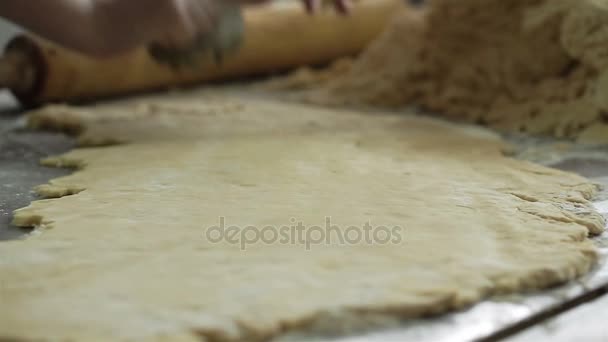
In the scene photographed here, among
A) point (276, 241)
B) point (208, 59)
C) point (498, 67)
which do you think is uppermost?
point (208, 59)

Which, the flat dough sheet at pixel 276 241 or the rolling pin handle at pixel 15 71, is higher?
the rolling pin handle at pixel 15 71

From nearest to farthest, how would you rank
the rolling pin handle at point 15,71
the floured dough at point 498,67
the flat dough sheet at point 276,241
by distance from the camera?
1. the flat dough sheet at point 276,241
2. the floured dough at point 498,67
3. the rolling pin handle at point 15,71

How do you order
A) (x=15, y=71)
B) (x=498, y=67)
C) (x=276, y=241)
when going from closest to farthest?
1. (x=276, y=241)
2. (x=498, y=67)
3. (x=15, y=71)

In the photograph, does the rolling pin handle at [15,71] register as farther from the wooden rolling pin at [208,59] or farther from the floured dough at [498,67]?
the floured dough at [498,67]

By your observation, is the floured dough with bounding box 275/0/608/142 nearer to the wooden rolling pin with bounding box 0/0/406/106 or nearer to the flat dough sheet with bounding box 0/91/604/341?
the flat dough sheet with bounding box 0/91/604/341

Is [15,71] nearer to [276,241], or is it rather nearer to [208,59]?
[208,59]

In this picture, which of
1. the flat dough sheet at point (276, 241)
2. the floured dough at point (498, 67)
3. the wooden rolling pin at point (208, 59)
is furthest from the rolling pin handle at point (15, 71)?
the floured dough at point (498, 67)

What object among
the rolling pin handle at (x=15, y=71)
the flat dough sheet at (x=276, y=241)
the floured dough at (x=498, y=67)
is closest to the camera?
the flat dough sheet at (x=276, y=241)

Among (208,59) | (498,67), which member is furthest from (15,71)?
(498,67)
